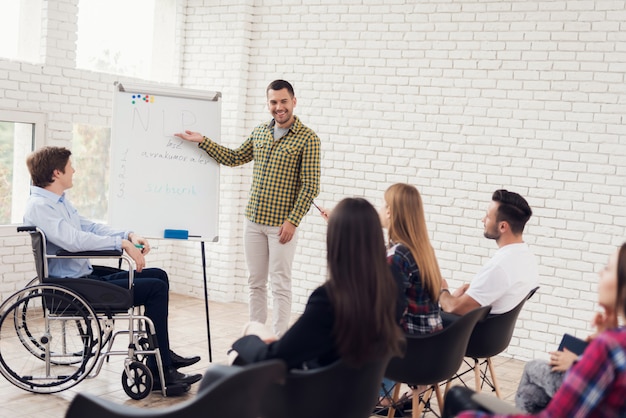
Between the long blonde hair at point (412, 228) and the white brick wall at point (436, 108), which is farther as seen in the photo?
the white brick wall at point (436, 108)

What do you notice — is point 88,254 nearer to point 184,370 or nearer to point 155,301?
point 155,301

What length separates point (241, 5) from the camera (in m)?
6.49

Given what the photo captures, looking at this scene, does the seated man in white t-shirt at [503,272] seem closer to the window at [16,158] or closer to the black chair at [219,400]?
the black chair at [219,400]

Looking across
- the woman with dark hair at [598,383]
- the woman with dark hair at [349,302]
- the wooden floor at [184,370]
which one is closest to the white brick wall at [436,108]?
the wooden floor at [184,370]

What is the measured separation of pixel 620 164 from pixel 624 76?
58 centimetres

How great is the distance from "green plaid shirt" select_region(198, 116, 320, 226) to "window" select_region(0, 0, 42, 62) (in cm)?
184

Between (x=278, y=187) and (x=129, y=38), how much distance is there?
2581mm

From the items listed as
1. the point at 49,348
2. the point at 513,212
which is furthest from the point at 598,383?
the point at 49,348

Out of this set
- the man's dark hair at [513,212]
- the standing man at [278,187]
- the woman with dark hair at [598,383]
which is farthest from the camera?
the standing man at [278,187]

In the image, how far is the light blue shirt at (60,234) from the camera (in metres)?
3.81

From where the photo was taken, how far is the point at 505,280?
11.4ft

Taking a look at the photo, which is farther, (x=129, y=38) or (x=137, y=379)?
(x=129, y=38)

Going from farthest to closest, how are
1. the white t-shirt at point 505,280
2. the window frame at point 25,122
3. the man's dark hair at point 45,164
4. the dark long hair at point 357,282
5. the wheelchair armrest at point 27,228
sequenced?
the window frame at point 25,122
the man's dark hair at point 45,164
the wheelchair armrest at point 27,228
the white t-shirt at point 505,280
the dark long hair at point 357,282

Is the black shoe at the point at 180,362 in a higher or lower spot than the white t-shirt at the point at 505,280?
lower
